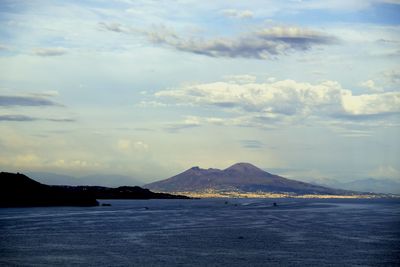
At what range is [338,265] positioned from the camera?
3167 inches

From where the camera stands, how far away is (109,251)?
9519 cm

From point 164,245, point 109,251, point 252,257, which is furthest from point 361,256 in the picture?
point 109,251

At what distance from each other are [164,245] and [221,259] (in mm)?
20733

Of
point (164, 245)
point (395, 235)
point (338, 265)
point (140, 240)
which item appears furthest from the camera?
point (395, 235)

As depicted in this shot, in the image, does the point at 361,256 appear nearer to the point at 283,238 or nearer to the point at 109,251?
the point at 283,238

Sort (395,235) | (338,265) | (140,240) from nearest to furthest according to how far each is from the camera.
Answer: (338,265), (140,240), (395,235)

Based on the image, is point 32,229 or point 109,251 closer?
point 109,251

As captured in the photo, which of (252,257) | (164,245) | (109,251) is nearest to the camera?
(252,257)

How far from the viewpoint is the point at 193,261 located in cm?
8281

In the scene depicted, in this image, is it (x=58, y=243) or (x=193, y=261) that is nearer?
(x=193, y=261)

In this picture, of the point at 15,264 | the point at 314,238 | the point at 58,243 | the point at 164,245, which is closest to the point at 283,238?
the point at 314,238

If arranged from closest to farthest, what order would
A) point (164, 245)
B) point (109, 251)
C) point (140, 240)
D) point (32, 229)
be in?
point (109, 251) → point (164, 245) → point (140, 240) → point (32, 229)

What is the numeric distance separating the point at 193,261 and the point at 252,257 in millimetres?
10274

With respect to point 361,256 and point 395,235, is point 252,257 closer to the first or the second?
point 361,256
